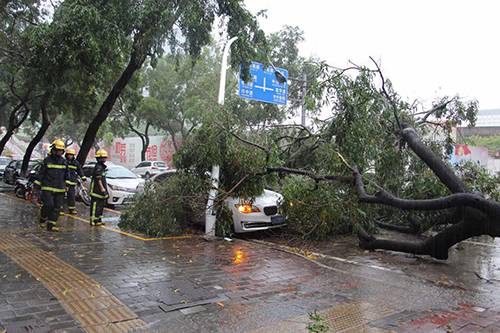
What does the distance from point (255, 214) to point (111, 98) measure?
673 centimetres

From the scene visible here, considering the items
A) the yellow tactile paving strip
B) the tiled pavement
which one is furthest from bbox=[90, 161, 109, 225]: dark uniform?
the yellow tactile paving strip

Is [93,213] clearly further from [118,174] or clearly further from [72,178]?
[118,174]

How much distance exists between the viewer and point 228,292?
5352 millimetres

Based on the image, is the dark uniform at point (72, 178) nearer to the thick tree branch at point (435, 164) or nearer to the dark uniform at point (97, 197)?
the dark uniform at point (97, 197)

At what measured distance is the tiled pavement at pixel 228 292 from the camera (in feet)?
14.4

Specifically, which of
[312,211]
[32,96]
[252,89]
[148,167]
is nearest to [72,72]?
[252,89]

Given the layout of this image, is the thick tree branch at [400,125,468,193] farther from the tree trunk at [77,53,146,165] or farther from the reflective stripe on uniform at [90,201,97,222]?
the tree trunk at [77,53,146,165]

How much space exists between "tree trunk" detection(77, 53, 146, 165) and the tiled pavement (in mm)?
6020

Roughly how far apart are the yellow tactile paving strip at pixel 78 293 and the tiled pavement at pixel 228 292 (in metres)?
0.03

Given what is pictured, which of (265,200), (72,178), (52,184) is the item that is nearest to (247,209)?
(265,200)

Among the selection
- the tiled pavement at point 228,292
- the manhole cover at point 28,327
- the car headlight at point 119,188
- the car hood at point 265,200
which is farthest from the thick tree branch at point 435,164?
the car headlight at point 119,188

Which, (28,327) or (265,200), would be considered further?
(265,200)

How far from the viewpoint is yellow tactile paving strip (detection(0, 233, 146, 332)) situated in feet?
14.0

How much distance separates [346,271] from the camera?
21.7ft
